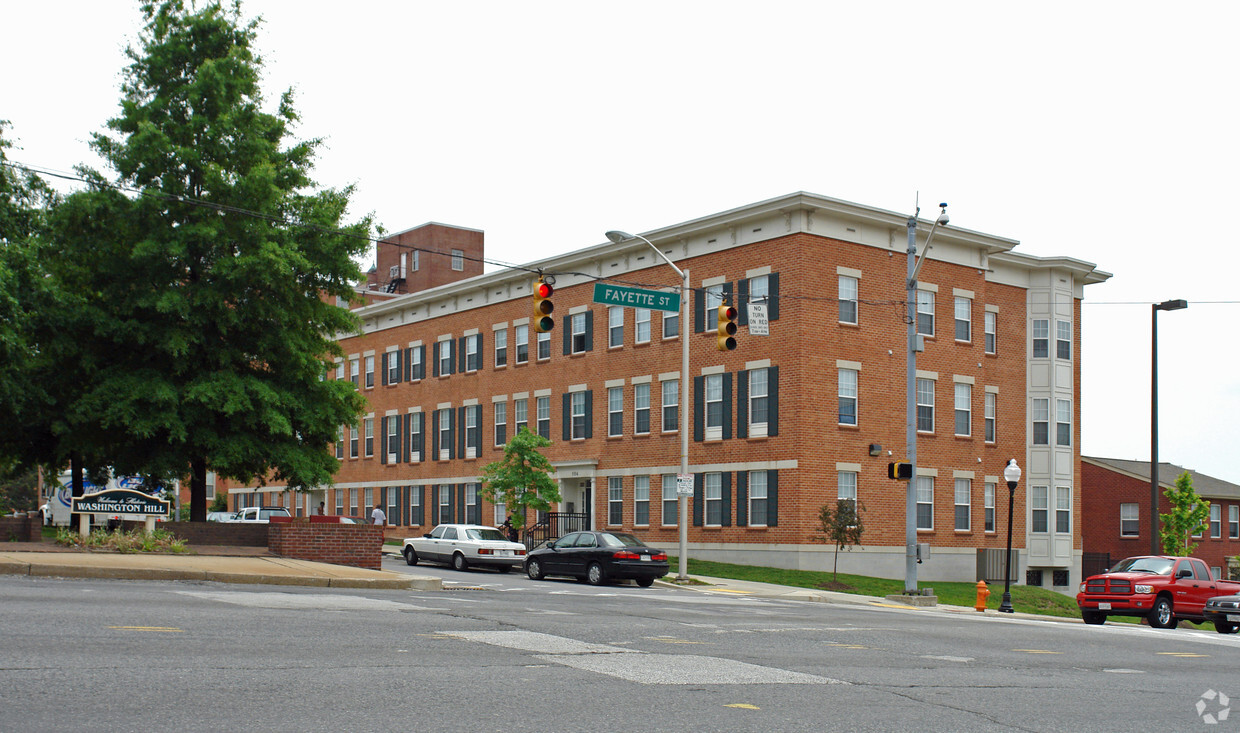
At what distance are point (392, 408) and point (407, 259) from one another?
20.6 meters

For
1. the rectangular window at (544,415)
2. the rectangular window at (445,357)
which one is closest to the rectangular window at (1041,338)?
the rectangular window at (544,415)

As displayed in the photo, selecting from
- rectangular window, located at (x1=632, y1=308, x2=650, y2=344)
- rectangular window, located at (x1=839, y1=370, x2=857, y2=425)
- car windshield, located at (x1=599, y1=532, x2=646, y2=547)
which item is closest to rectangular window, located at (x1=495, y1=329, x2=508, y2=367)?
rectangular window, located at (x1=632, y1=308, x2=650, y2=344)

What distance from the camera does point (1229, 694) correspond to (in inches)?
474

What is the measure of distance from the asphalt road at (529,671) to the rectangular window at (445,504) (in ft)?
115

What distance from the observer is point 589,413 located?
152ft

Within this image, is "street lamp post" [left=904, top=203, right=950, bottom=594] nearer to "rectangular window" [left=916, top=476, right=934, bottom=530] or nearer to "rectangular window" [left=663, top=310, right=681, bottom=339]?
"rectangular window" [left=916, top=476, right=934, bottom=530]

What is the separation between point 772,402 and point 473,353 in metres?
17.9

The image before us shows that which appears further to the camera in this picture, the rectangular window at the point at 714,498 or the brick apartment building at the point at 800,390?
the rectangular window at the point at 714,498

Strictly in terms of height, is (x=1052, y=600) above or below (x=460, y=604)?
below

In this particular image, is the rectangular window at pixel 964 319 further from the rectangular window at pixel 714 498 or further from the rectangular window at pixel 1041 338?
the rectangular window at pixel 714 498

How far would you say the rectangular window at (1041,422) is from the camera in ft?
146

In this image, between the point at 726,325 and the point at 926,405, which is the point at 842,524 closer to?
the point at 926,405

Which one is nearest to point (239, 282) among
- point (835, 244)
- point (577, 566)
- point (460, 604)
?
point (577, 566)

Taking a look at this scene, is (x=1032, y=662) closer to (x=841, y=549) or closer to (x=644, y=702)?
(x=644, y=702)
